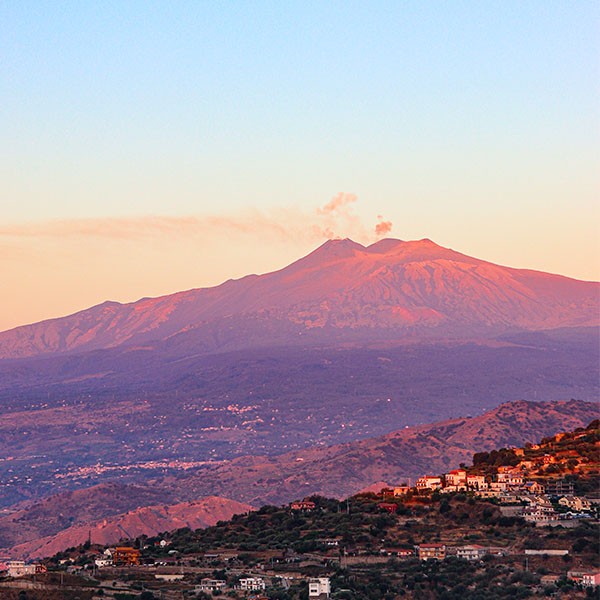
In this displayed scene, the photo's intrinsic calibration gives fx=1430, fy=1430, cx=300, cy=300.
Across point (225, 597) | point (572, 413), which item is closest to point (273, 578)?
point (225, 597)

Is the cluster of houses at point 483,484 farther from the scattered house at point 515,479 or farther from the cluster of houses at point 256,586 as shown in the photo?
the cluster of houses at point 256,586

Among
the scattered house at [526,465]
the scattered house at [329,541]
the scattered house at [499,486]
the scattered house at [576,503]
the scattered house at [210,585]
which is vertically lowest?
the scattered house at [210,585]

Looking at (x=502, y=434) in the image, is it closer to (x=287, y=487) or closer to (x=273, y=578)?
(x=287, y=487)

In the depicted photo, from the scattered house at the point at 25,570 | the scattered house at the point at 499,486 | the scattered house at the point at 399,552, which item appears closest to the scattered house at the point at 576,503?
the scattered house at the point at 499,486

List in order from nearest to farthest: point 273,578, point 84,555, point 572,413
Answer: point 273,578 < point 84,555 < point 572,413

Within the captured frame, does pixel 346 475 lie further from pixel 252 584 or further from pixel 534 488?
pixel 252 584

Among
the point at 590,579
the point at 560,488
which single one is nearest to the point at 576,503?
the point at 560,488
